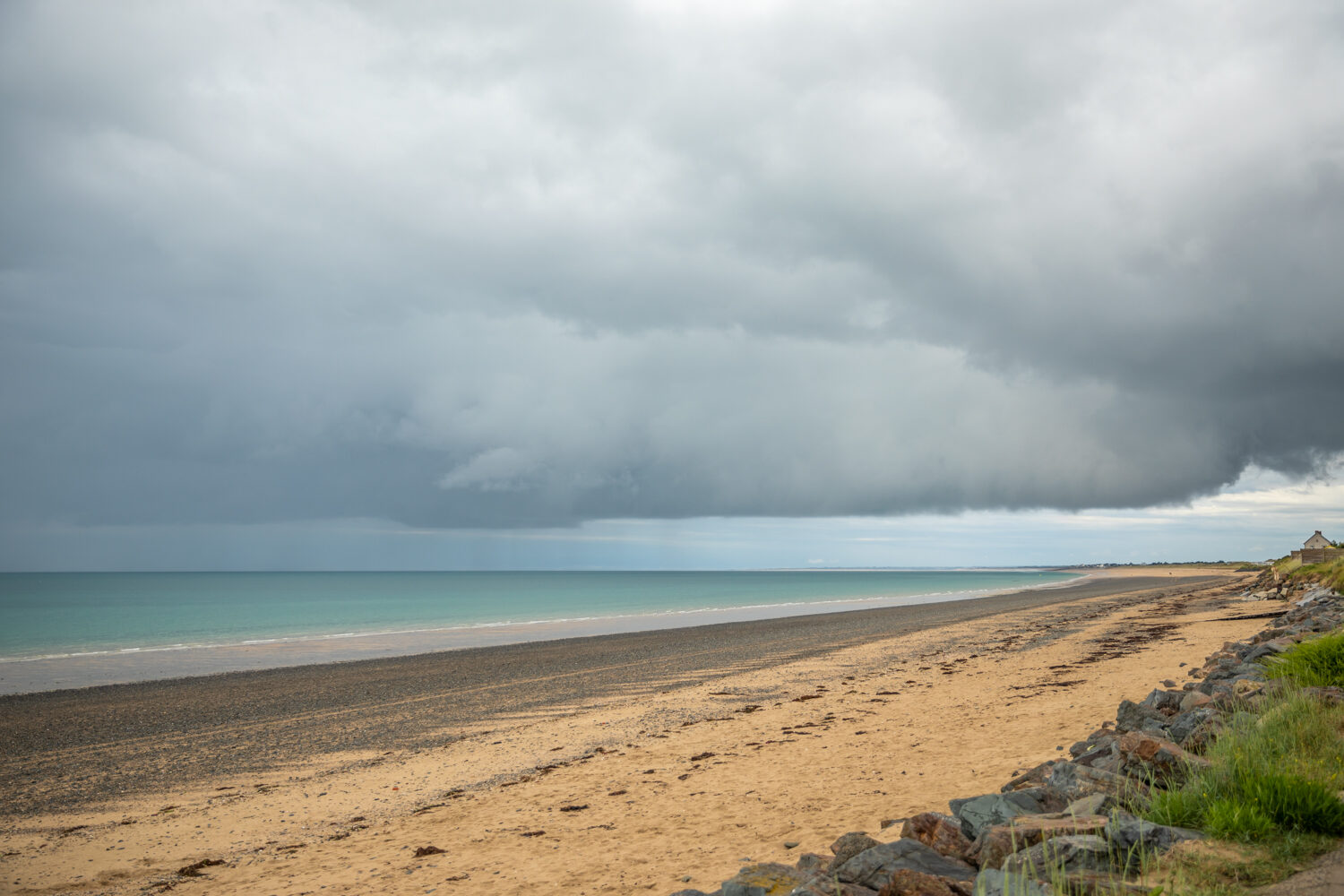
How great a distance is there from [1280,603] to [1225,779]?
37.7m

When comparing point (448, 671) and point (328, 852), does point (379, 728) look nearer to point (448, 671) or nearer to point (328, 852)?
point (328, 852)

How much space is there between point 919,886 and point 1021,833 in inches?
39.9

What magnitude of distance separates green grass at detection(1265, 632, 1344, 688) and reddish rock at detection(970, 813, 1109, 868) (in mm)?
5723

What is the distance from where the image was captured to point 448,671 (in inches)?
1043

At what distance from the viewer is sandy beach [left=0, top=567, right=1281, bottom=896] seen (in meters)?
8.22

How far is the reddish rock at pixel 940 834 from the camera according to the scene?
5523 mm

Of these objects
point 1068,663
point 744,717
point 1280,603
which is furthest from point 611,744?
point 1280,603

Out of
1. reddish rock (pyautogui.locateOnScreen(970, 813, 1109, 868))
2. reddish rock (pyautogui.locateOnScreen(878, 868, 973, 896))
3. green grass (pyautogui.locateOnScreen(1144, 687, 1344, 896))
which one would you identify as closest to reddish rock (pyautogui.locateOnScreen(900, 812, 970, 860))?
reddish rock (pyautogui.locateOnScreen(970, 813, 1109, 868))

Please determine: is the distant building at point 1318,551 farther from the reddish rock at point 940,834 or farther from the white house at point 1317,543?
the reddish rock at point 940,834

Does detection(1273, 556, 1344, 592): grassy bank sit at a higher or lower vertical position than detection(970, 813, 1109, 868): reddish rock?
lower

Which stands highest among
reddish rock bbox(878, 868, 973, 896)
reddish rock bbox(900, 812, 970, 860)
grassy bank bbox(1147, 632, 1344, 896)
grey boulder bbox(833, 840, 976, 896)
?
grassy bank bbox(1147, 632, 1344, 896)

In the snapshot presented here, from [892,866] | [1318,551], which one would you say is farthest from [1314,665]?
[1318,551]

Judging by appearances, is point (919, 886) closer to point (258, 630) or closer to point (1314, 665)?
point (1314, 665)

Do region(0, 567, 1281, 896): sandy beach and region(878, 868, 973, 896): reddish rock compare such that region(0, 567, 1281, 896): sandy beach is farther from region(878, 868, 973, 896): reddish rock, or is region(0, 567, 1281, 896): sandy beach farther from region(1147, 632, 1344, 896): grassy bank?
region(1147, 632, 1344, 896): grassy bank
